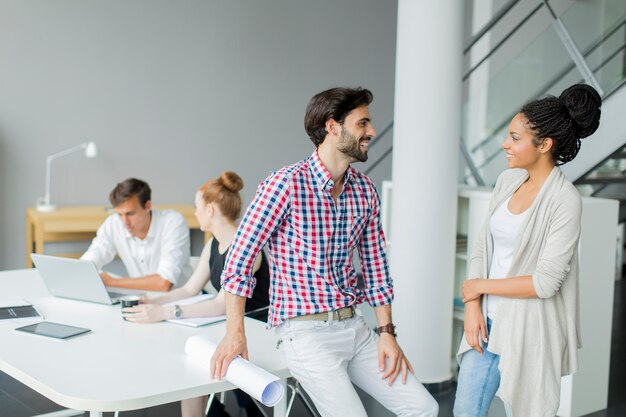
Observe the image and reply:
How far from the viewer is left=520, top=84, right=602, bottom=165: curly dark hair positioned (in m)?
2.44

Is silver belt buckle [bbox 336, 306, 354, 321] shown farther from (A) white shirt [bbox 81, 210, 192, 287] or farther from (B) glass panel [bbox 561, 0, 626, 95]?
(B) glass panel [bbox 561, 0, 626, 95]

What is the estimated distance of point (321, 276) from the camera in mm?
2420

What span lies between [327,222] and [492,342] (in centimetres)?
67

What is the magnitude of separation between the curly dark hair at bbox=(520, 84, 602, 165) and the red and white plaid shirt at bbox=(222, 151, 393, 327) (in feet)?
2.04

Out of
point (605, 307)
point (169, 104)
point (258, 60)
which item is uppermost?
point (258, 60)

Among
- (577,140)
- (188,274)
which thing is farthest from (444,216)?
(577,140)

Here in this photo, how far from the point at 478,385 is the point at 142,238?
83.6 inches

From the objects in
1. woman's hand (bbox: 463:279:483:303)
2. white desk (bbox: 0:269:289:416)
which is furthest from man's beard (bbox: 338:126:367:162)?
white desk (bbox: 0:269:289:416)

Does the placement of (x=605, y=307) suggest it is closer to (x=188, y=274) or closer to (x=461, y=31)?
(x=461, y=31)

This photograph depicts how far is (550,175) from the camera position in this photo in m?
2.49

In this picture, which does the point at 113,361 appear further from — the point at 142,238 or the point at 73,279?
the point at 142,238

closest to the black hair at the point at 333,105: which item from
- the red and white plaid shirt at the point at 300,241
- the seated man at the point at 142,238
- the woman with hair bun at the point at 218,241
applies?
the red and white plaid shirt at the point at 300,241

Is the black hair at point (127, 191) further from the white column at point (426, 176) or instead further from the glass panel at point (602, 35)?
the glass panel at point (602, 35)

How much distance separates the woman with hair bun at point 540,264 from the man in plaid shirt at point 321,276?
320 millimetres
